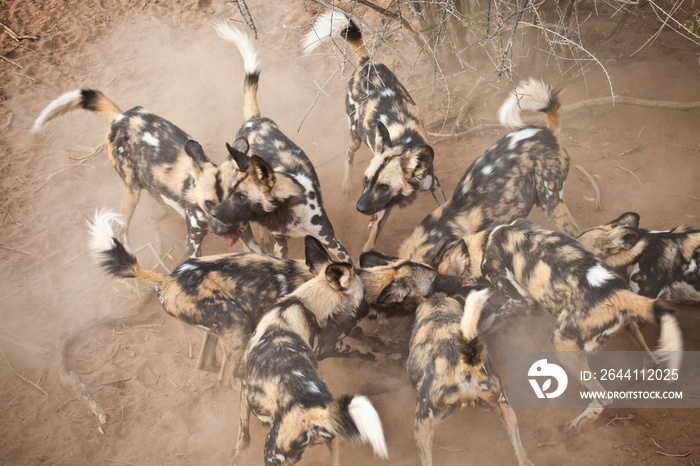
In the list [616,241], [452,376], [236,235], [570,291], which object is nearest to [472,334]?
[452,376]

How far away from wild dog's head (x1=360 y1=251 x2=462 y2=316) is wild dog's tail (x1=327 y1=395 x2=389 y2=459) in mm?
859

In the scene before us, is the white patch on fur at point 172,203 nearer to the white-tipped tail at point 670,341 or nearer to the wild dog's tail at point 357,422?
the wild dog's tail at point 357,422

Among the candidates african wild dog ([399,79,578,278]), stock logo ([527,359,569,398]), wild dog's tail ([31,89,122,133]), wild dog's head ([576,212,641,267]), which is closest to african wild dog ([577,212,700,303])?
wild dog's head ([576,212,641,267])

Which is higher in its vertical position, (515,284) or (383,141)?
(383,141)

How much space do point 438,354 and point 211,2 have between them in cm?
592

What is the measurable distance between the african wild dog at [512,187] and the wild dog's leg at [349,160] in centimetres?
110

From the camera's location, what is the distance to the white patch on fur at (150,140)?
12.9 feet

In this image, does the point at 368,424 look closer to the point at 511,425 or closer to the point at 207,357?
the point at 511,425

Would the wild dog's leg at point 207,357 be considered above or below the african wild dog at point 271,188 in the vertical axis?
below

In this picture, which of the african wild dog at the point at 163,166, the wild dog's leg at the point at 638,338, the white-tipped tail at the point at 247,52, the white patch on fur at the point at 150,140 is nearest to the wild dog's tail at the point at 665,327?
the wild dog's leg at the point at 638,338

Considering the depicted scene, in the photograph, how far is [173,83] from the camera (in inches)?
235

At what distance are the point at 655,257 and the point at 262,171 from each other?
8.12 feet

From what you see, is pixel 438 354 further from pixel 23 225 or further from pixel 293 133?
pixel 23 225

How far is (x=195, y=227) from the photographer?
3.81m
